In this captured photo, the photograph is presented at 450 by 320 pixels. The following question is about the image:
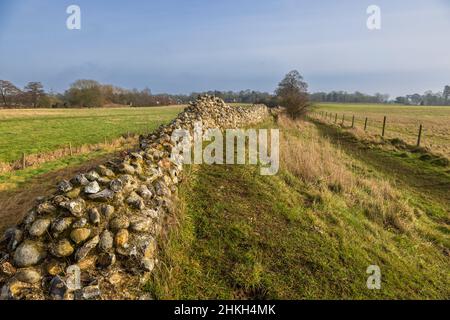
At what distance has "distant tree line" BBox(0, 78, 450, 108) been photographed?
83.3 metres

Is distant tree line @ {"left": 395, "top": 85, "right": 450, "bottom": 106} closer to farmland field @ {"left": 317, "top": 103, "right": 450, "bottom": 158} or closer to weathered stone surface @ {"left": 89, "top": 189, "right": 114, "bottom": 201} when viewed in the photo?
farmland field @ {"left": 317, "top": 103, "right": 450, "bottom": 158}

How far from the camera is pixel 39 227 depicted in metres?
3.55

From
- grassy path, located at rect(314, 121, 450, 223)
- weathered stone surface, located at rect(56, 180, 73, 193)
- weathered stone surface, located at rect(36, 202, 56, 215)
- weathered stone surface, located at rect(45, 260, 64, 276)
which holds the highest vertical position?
weathered stone surface, located at rect(56, 180, 73, 193)

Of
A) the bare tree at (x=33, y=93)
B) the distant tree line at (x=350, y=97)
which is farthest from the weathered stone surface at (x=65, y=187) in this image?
the distant tree line at (x=350, y=97)

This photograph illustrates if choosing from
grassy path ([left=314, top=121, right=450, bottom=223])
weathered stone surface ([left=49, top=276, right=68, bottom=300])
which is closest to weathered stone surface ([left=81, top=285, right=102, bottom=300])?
weathered stone surface ([left=49, top=276, right=68, bottom=300])

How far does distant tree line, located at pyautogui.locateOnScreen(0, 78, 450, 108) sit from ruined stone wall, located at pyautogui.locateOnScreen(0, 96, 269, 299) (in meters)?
36.3

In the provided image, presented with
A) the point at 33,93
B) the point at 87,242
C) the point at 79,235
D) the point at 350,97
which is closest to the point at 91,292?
the point at 87,242

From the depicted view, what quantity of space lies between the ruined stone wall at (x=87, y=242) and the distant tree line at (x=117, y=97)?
119 ft

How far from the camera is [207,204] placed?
20.0 ft

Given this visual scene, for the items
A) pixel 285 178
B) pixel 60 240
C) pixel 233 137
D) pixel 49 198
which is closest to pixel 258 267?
pixel 60 240

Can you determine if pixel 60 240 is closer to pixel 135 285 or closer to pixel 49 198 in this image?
pixel 49 198

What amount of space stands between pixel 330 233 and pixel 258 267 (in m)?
2.04

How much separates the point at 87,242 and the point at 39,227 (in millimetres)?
610

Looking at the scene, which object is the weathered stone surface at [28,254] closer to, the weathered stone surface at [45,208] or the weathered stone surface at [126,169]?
the weathered stone surface at [45,208]
